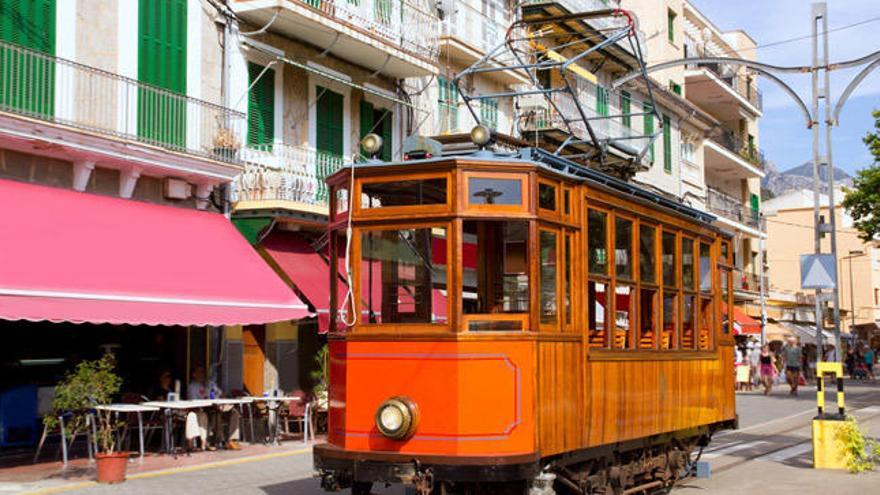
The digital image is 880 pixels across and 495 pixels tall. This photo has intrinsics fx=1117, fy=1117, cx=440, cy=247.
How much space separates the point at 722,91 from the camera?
149 feet

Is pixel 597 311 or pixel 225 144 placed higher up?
pixel 225 144

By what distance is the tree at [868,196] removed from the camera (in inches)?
1363

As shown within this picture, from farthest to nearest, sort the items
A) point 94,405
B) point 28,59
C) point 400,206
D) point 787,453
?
point 787,453
point 28,59
point 94,405
point 400,206

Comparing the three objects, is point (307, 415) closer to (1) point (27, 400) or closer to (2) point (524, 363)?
(1) point (27, 400)

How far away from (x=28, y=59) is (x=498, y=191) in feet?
28.2

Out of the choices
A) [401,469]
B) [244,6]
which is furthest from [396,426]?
[244,6]

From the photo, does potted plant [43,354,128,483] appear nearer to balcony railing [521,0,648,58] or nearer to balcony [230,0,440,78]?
balcony [230,0,440,78]

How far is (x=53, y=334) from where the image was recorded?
15641 mm

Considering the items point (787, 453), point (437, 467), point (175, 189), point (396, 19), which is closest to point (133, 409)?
point (175, 189)

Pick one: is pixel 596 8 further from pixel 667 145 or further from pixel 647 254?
pixel 647 254

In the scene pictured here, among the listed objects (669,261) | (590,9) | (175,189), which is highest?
(590,9)

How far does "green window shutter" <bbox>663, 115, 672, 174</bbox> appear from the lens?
38.5 meters

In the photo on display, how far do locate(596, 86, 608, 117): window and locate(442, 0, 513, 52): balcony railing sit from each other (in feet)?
20.4

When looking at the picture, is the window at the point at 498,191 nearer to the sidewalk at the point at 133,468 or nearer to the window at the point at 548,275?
the window at the point at 548,275
